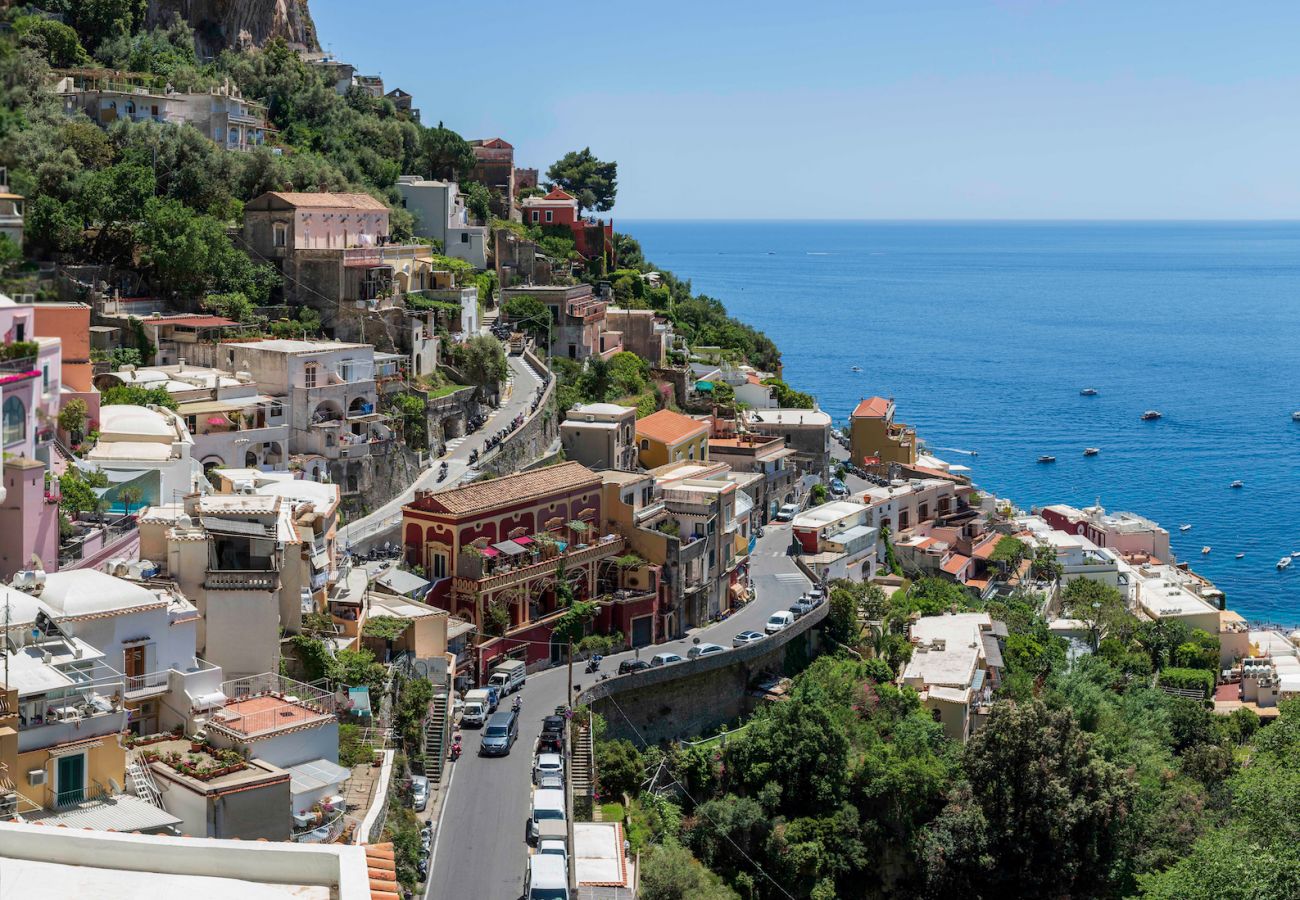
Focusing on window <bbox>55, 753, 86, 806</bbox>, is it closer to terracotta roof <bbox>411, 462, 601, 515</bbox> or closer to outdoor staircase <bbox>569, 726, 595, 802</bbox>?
outdoor staircase <bbox>569, 726, 595, 802</bbox>

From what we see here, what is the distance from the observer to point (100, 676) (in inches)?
813

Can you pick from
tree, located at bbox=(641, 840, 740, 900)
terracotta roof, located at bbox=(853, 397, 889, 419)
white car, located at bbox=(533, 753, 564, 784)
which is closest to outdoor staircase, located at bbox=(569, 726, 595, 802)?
white car, located at bbox=(533, 753, 564, 784)

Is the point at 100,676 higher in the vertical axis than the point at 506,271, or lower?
lower

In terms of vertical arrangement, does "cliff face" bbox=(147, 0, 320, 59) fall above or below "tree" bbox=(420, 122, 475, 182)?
above

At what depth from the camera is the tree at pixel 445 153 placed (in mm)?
67750

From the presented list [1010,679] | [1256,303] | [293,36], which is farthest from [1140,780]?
[1256,303]

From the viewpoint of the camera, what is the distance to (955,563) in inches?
1939

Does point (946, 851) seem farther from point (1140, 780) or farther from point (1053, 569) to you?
point (1053, 569)

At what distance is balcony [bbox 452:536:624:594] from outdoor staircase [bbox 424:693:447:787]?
4.59 meters

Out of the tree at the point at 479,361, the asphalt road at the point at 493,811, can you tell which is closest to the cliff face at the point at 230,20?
the tree at the point at 479,361

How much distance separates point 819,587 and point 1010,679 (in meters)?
5.83

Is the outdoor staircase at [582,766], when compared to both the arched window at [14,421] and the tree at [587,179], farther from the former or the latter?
the tree at [587,179]

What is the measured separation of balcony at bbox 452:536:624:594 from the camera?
33.1 m

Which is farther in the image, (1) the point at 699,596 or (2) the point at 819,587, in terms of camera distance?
(2) the point at 819,587
